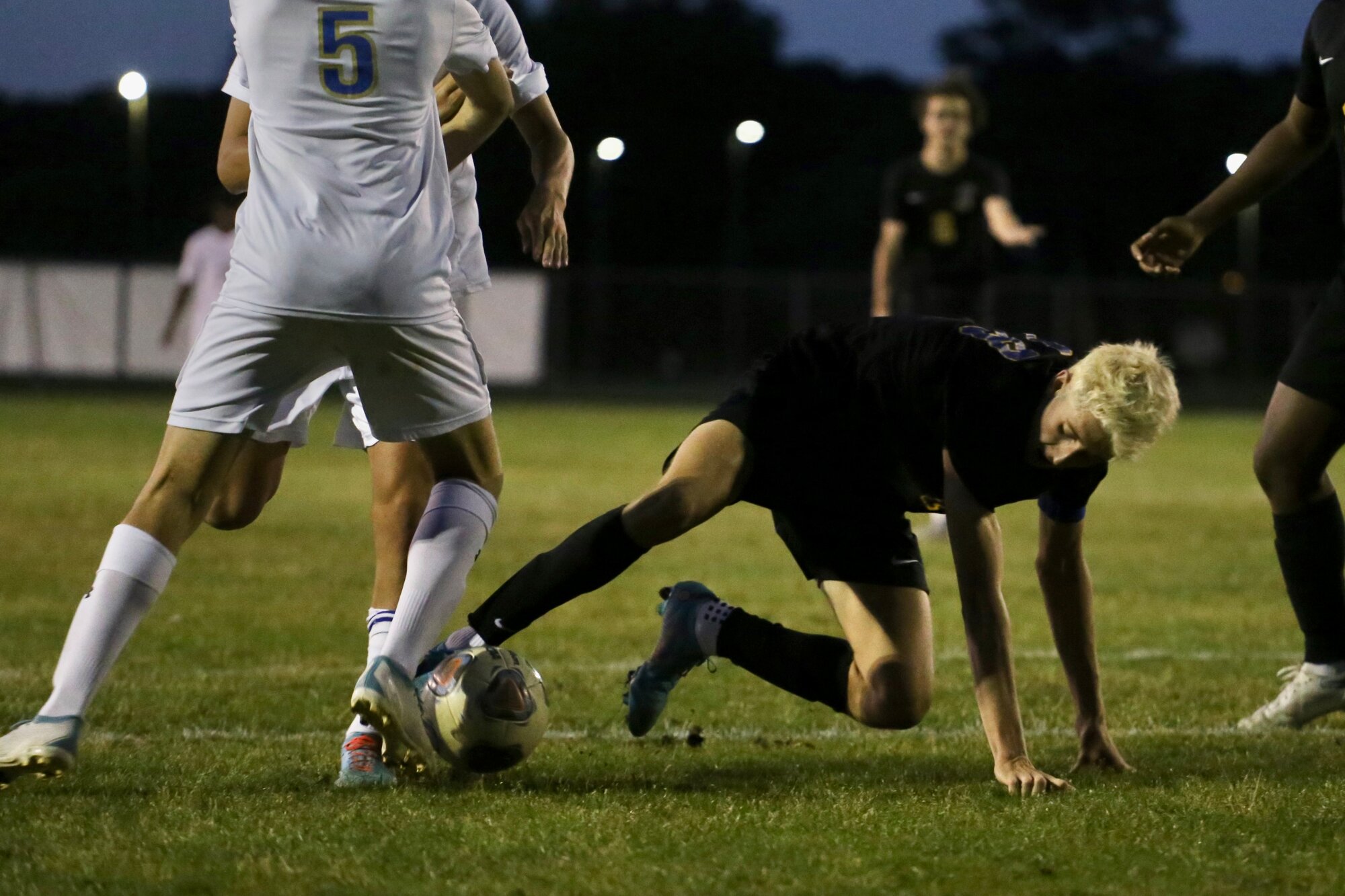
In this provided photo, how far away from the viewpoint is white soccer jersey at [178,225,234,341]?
50.0 ft

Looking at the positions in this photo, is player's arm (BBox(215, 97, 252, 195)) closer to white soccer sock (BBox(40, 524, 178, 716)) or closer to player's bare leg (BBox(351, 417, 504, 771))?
player's bare leg (BBox(351, 417, 504, 771))

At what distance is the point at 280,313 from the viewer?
4.21 meters

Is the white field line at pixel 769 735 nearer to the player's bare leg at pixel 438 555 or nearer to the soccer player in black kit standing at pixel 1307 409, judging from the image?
the soccer player in black kit standing at pixel 1307 409

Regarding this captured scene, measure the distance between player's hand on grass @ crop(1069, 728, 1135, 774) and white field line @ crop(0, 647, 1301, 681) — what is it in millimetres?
1870

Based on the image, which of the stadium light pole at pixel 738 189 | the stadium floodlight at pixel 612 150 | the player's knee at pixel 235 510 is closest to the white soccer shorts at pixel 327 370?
the player's knee at pixel 235 510

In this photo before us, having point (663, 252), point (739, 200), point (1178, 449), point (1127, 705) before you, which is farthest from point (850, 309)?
point (1127, 705)

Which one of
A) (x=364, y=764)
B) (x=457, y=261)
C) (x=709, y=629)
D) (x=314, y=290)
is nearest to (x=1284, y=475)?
(x=709, y=629)

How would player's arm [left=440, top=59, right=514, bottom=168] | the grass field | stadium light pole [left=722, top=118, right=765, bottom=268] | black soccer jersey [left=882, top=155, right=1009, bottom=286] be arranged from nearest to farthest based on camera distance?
the grass field
player's arm [left=440, top=59, right=514, bottom=168]
black soccer jersey [left=882, top=155, right=1009, bottom=286]
stadium light pole [left=722, top=118, right=765, bottom=268]

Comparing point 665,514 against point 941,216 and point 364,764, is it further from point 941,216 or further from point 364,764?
point 941,216

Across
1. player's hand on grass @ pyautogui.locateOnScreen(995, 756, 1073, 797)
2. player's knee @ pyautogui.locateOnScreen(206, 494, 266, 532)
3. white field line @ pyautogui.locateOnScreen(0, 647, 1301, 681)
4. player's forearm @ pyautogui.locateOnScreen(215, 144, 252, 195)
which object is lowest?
white field line @ pyautogui.locateOnScreen(0, 647, 1301, 681)

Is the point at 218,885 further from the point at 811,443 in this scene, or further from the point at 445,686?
the point at 811,443

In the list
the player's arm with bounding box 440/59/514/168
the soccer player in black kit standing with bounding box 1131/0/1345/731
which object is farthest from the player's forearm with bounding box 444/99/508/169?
the soccer player in black kit standing with bounding box 1131/0/1345/731

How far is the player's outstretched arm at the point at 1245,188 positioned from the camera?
567 centimetres

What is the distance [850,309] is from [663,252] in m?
21.5
